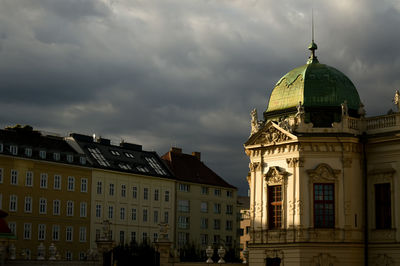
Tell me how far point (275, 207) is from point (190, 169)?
48137 mm

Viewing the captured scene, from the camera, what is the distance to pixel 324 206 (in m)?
49.4

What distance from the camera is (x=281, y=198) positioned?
167ft

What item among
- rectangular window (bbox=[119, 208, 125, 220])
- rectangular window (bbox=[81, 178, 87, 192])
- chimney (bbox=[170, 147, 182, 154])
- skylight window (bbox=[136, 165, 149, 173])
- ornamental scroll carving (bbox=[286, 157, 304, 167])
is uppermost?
chimney (bbox=[170, 147, 182, 154])

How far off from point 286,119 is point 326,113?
2748 millimetres

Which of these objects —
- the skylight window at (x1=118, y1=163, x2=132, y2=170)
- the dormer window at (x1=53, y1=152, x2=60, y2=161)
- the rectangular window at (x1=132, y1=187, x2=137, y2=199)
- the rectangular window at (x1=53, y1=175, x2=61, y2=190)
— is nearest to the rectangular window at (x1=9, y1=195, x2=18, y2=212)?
the rectangular window at (x1=53, y1=175, x2=61, y2=190)

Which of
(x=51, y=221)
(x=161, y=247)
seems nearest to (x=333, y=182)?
(x=161, y=247)

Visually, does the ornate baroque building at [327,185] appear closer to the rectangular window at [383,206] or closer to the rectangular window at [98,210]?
the rectangular window at [383,206]

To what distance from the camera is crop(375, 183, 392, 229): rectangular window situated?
4847 cm

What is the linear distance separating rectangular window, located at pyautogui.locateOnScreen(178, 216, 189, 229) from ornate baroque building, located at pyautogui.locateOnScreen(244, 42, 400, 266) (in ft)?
139

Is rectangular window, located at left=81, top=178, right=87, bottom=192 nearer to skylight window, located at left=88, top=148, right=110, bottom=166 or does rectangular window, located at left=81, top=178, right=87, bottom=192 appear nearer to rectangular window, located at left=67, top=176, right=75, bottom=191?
rectangular window, located at left=67, top=176, right=75, bottom=191

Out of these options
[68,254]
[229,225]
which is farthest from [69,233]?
[229,225]

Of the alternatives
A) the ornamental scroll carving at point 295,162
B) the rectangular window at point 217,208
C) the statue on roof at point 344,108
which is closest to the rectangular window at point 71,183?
the rectangular window at point 217,208

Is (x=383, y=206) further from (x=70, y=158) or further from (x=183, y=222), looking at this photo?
(x=183, y=222)

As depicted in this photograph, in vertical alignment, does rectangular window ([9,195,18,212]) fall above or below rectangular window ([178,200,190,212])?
below
